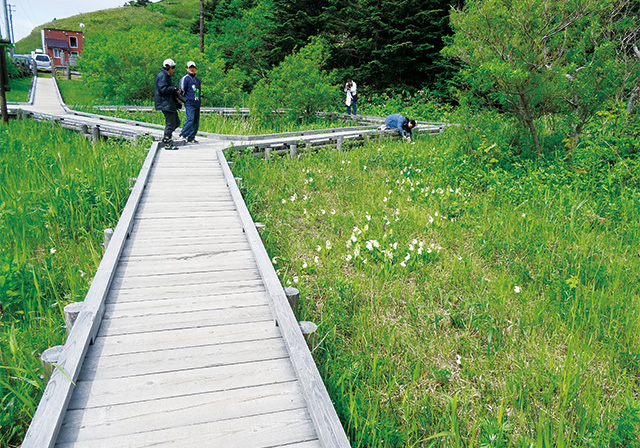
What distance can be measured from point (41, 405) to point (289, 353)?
1599mm

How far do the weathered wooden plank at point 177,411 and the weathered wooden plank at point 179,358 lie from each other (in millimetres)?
313

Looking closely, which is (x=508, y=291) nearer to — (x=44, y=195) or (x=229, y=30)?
(x=44, y=195)

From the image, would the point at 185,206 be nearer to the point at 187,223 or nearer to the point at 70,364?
the point at 187,223

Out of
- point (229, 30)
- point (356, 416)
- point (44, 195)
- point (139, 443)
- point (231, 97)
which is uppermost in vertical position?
point (229, 30)

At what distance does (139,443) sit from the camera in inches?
94.8

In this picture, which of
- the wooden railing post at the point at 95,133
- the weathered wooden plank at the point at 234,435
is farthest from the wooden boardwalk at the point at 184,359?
the wooden railing post at the point at 95,133

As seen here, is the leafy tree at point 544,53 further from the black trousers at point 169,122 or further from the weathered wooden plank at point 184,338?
the weathered wooden plank at point 184,338

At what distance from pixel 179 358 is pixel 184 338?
24cm

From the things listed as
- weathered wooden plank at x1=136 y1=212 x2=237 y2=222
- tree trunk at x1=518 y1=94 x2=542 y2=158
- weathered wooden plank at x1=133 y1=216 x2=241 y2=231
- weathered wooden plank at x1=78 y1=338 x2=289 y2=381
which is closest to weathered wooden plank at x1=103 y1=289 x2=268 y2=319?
weathered wooden plank at x1=78 y1=338 x2=289 y2=381

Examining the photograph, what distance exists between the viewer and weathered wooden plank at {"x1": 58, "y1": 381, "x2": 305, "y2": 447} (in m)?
2.48

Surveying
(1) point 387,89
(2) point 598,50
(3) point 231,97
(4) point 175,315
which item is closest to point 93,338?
(4) point 175,315

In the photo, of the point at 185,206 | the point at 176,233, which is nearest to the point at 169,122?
the point at 185,206

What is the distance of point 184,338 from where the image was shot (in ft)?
11.0

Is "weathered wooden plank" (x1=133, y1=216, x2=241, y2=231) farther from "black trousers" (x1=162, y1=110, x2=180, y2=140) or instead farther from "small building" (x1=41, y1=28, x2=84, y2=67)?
"small building" (x1=41, y1=28, x2=84, y2=67)
